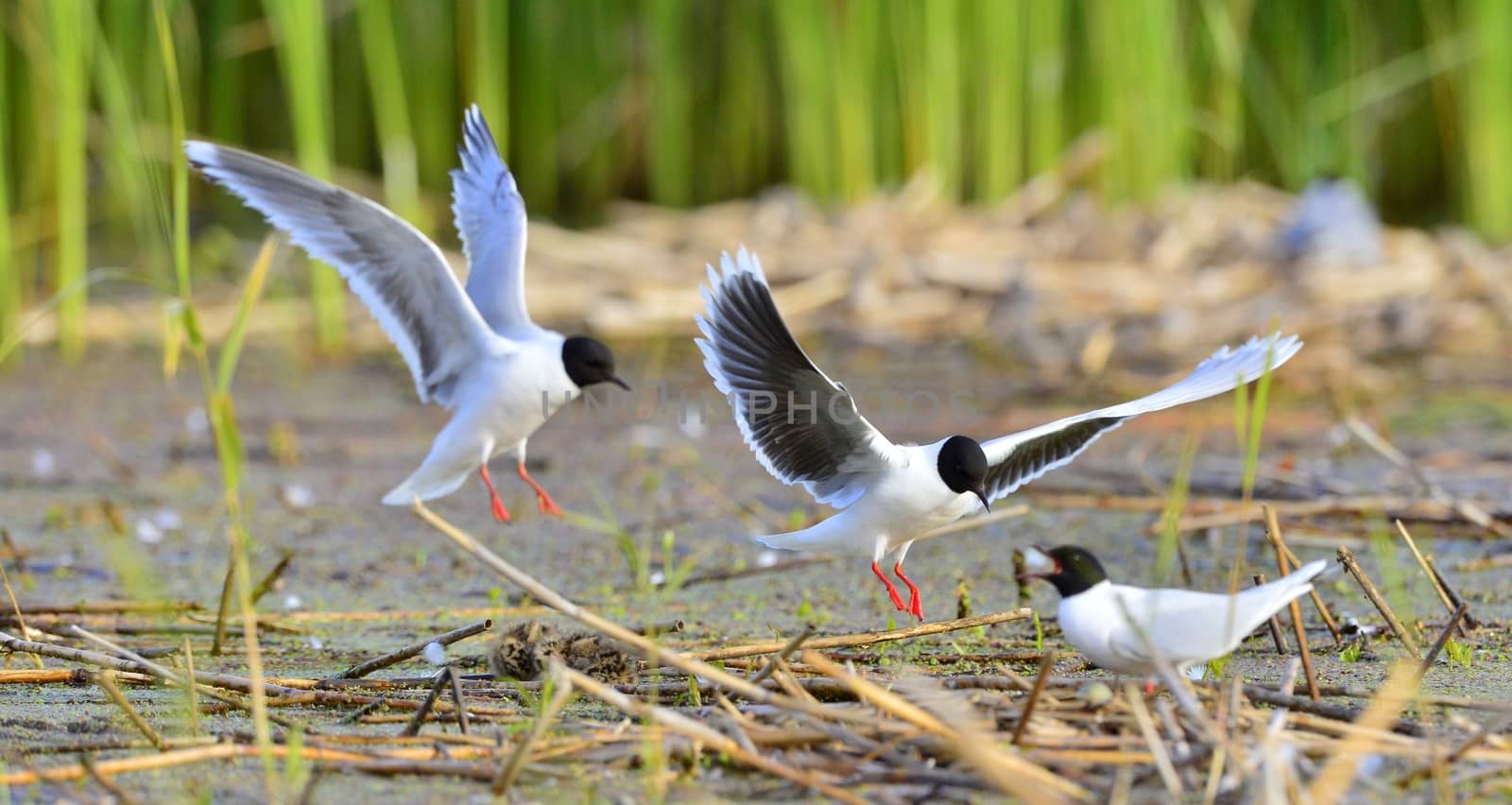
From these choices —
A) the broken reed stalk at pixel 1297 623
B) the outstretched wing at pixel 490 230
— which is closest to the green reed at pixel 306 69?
the outstretched wing at pixel 490 230

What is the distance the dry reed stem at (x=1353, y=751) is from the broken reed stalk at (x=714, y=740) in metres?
0.71

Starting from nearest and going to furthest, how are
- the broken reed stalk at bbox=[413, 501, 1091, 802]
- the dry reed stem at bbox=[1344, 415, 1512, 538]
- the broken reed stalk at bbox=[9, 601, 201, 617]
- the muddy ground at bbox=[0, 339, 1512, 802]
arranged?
the broken reed stalk at bbox=[413, 501, 1091, 802] < the muddy ground at bbox=[0, 339, 1512, 802] < the broken reed stalk at bbox=[9, 601, 201, 617] < the dry reed stem at bbox=[1344, 415, 1512, 538]

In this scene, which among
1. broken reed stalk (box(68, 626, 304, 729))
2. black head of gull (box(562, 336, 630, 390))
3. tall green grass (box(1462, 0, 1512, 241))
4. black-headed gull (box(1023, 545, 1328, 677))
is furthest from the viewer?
tall green grass (box(1462, 0, 1512, 241))

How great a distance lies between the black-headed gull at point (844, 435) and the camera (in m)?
3.86

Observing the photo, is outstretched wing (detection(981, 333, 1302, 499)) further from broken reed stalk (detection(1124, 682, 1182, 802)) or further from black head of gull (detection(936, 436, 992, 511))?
broken reed stalk (detection(1124, 682, 1182, 802))

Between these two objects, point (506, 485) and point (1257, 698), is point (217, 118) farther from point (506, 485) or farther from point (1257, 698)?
point (1257, 698)

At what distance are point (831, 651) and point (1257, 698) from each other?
1211 mm

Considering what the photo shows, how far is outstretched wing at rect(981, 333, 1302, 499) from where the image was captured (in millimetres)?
4062

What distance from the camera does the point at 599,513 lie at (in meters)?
6.43

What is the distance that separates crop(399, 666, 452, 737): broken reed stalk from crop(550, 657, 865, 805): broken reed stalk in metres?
0.36

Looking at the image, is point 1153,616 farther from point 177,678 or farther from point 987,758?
point 177,678

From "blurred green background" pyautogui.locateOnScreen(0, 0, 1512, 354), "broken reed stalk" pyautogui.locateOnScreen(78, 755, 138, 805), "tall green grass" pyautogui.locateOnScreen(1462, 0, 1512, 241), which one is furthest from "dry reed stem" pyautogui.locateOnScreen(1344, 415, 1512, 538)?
"tall green grass" pyautogui.locateOnScreen(1462, 0, 1512, 241)

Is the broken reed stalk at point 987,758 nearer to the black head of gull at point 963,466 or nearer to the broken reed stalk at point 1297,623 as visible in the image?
the broken reed stalk at point 1297,623

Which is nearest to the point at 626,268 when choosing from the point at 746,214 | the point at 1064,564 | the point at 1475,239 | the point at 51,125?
the point at 746,214
